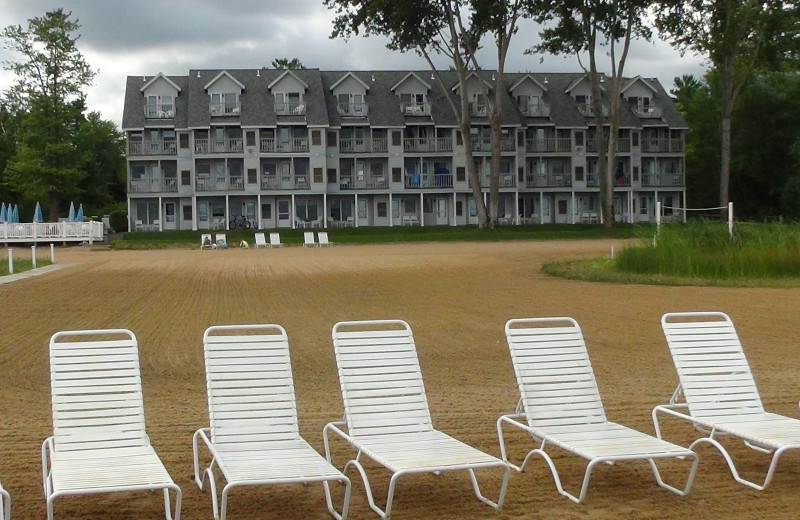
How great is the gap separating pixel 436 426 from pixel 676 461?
208 cm

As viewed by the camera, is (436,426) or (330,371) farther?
(330,371)

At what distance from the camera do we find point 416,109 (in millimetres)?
73125

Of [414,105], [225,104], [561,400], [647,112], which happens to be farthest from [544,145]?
[561,400]

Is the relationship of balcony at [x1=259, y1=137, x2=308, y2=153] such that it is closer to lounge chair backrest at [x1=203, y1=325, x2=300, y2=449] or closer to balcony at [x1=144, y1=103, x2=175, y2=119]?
balcony at [x1=144, y1=103, x2=175, y2=119]

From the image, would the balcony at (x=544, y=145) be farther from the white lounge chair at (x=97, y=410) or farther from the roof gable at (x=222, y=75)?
the white lounge chair at (x=97, y=410)

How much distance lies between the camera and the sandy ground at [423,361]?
6.79m

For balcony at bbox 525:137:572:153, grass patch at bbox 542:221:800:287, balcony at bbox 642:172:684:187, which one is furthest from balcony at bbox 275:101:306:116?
grass patch at bbox 542:221:800:287

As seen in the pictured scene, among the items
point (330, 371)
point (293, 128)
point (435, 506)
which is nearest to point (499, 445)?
point (435, 506)

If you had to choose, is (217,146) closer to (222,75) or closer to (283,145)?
(283,145)

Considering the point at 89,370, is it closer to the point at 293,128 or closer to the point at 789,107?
the point at 293,128

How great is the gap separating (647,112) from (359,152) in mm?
22428

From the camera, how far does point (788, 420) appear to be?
7.84 m

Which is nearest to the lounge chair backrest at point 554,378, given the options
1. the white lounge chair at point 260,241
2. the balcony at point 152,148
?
the white lounge chair at point 260,241

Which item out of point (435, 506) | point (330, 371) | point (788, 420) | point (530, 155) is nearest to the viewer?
point (435, 506)
